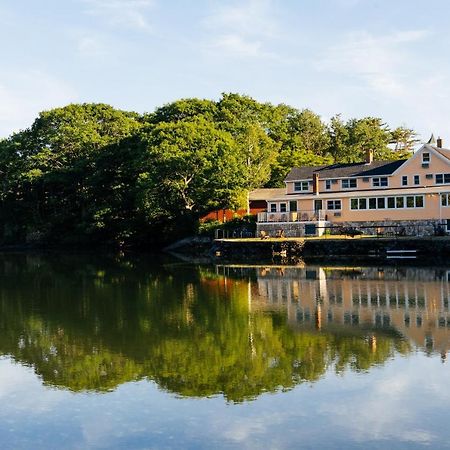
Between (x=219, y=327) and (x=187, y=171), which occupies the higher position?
(x=187, y=171)

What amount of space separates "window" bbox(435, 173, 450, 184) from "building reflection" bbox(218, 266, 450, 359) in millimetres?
18921

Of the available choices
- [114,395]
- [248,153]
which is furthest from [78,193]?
[114,395]

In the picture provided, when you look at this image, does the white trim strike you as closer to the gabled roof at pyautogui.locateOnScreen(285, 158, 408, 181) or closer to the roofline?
the gabled roof at pyautogui.locateOnScreen(285, 158, 408, 181)

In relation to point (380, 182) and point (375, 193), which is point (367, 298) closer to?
point (375, 193)

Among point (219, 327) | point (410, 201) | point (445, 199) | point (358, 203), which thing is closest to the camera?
point (219, 327)

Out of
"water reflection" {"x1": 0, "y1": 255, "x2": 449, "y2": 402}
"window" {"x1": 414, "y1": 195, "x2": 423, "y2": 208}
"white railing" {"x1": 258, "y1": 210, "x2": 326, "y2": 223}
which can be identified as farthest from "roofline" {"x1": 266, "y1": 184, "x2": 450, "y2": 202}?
"water reflection" {"x1": 0, "y1": 255, "x2": 449, "y2": 402}

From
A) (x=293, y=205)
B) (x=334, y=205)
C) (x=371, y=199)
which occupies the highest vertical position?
(x=371, y=199)

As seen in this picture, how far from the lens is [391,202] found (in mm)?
58000

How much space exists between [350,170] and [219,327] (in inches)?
1668

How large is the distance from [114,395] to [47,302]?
54.6 feet

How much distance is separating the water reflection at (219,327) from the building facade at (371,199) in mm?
17367

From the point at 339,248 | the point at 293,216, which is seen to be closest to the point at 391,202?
the point at 293,216

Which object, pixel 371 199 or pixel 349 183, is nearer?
pixel 371 199

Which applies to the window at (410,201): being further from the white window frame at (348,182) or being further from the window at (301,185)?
the window at (301,185)
